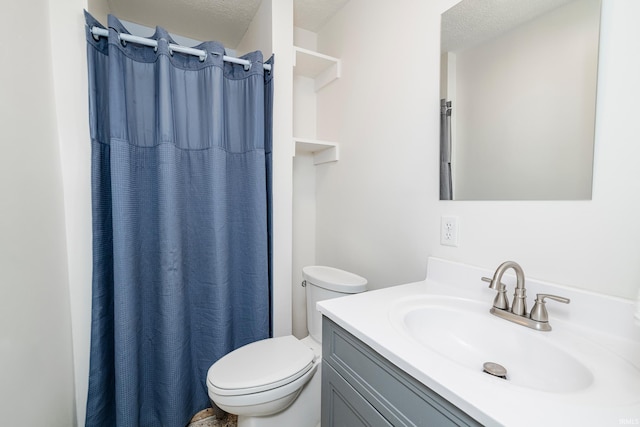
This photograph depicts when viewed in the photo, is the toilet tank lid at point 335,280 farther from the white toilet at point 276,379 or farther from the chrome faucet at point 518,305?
the chrome faucet at point 518,305

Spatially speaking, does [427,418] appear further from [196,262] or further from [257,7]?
[257,7]

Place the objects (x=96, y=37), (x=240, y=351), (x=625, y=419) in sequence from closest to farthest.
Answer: (x=625, y=419) → (x=96, y=37) → (x=240, y=351)

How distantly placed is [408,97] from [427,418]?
4.00ft

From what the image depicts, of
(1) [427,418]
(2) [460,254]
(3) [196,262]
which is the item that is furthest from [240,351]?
(2) [460,254]

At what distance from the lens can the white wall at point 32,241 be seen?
0.75 metres

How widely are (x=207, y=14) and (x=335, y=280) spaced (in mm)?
1856

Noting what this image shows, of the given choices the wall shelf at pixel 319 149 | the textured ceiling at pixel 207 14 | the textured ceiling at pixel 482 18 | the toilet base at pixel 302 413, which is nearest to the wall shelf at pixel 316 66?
the textured ceiling at pixel 207 14

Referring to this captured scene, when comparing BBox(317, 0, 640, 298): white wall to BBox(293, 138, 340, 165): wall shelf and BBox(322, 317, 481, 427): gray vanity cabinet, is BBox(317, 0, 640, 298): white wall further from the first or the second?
BBox(322, 317, 481, 427): gray vanity cabinet

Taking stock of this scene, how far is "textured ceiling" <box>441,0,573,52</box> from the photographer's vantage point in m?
0.85

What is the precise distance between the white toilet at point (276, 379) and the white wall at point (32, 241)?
553 mm

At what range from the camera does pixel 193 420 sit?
1454mm

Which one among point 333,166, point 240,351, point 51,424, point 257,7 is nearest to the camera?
point 51,424

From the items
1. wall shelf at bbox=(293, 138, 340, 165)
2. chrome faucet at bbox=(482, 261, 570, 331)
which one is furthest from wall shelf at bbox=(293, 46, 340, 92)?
chrome faucet at bbox=(482, 261, 570, 331)

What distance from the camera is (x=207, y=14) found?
5.63 ft
